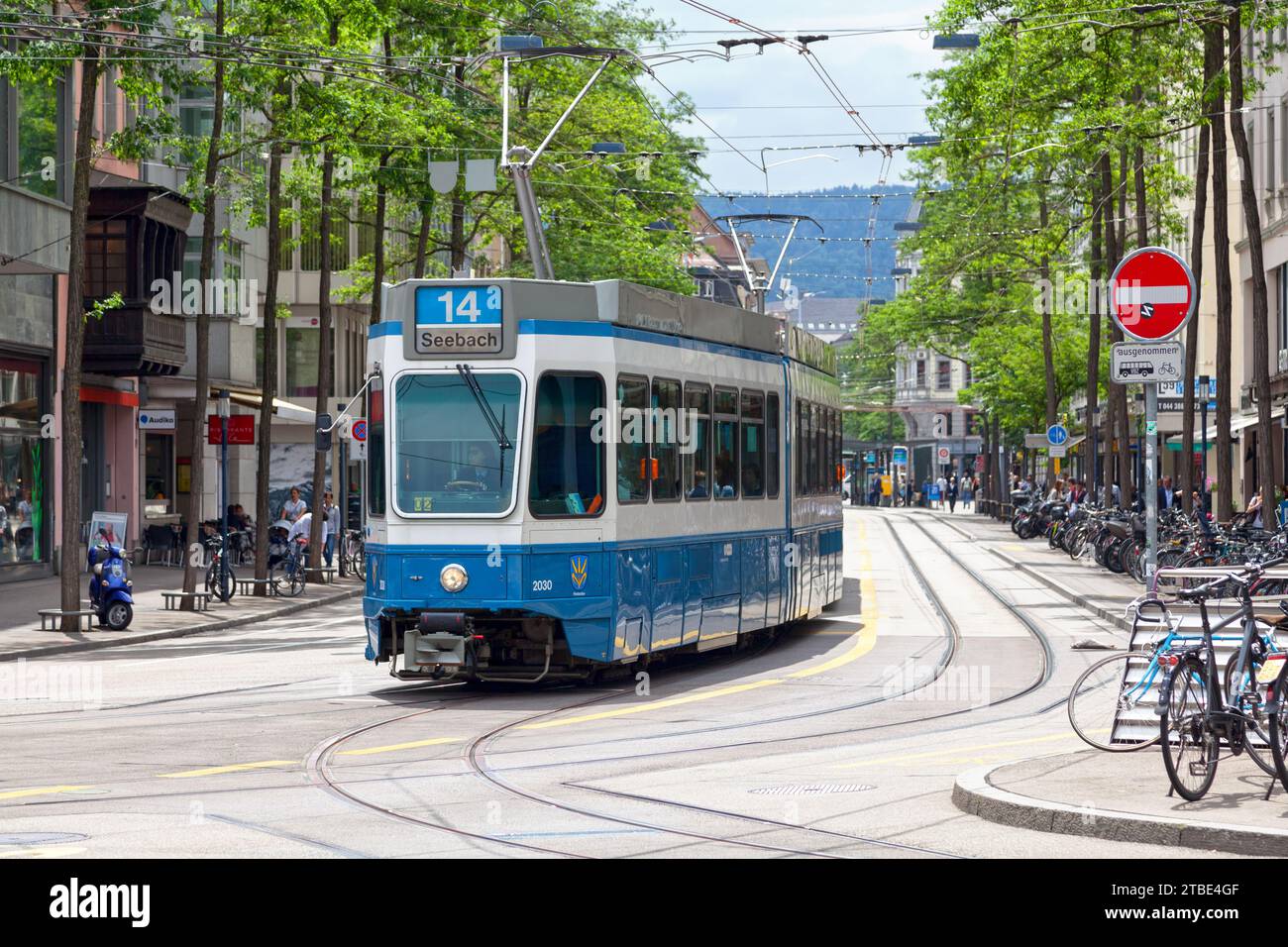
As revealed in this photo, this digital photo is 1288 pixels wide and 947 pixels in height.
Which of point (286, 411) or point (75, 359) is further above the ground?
point (286, 411)

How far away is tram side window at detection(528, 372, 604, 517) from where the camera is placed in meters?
15.7

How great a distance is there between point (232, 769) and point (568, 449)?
16.1ft

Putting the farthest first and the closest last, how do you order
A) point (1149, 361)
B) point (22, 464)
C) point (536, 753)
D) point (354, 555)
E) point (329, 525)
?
point (329, 525) < point (354, 555) < point (22, 464) < point (1149, 361) < point (536, 753)

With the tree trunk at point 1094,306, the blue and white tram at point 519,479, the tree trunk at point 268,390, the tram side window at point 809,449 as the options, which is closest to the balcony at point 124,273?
the tree trunk at point 268,390

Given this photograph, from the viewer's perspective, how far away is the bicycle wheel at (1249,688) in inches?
387

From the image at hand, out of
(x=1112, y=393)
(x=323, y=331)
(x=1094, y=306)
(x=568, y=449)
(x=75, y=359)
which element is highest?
(x=1094, y=306)

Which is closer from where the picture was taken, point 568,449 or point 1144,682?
point 1144,682

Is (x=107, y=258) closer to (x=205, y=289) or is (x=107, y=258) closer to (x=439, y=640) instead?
(x=205, y=289)

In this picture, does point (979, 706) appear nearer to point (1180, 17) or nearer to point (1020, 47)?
point (1180, 17)

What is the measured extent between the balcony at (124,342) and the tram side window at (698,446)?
22772 mm

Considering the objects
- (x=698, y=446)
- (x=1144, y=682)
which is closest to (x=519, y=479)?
(x=698, y=446)

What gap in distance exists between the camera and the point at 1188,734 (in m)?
9.73

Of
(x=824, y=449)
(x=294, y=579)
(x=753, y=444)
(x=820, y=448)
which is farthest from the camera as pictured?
(x=294, y=579)

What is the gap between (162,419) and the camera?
3947 centimetres
